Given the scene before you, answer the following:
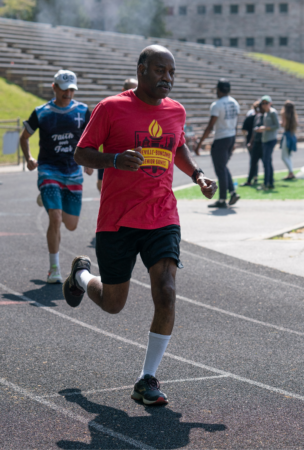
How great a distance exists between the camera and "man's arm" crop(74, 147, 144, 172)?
11.4 ft

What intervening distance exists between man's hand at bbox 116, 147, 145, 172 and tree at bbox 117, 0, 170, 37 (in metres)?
73.8

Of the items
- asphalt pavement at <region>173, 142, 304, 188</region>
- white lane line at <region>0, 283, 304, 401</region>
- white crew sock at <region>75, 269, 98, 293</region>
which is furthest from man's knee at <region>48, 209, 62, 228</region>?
asphalt pavement at <region>173, 142, 304, 188</region>

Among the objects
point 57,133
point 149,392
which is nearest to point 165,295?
point 149,392

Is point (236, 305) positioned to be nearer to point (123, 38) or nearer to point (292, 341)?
point (292, 341)

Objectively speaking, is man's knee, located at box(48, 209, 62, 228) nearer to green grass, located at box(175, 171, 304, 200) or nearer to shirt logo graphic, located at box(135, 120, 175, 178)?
shirt logo graphic, located at box(135, 120, 175, 178)

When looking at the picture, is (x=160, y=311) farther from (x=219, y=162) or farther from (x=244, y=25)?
(x=244, y=25)

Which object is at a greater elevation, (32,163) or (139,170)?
(139,170)

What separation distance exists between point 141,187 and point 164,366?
4.33 feet

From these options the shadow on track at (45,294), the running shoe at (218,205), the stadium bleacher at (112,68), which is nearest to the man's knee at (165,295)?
the shadow on track at (45,294)

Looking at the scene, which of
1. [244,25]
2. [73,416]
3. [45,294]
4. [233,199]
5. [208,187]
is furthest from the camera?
[244,25]

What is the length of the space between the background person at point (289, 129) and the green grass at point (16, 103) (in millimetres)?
12380

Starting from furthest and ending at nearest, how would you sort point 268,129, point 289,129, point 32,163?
point 289,129
point 268,129
point 32,163

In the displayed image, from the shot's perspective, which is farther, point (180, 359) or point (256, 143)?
point (256, 143)

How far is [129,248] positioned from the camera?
3.83m
